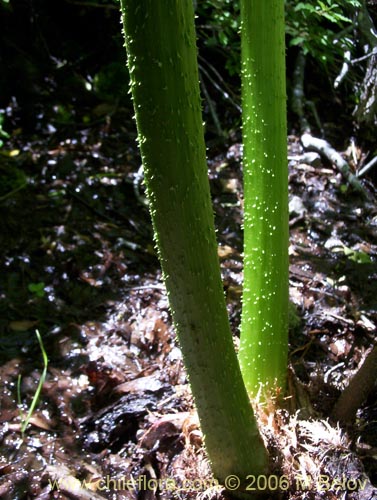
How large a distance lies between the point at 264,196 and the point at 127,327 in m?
1.09

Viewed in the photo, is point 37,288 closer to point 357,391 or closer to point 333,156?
point 357,391

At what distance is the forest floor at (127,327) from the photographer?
Result: 5.82 feet

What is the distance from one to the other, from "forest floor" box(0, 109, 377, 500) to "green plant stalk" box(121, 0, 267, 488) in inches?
11.1

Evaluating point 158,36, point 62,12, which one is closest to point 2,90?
point 62,12

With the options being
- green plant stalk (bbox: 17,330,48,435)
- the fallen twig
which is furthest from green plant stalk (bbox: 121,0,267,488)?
the fallen twig

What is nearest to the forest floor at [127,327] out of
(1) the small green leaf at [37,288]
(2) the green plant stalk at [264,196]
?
(1) the small green leaf at [37,288]

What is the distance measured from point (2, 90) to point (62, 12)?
2.38 ft

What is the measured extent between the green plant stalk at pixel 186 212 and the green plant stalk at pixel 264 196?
29cm

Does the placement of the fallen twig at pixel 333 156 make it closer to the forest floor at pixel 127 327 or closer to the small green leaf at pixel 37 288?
the forest floor at pixel 127 327

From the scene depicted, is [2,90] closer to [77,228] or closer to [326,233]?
[77,228]

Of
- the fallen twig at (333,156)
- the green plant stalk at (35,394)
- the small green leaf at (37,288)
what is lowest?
the green plant stalk at (35,394)

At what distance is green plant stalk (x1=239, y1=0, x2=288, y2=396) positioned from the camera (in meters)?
1.49

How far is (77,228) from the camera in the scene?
2885 mm

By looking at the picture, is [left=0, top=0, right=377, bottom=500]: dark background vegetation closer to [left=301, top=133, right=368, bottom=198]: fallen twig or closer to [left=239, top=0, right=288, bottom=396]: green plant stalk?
[left=301, top=133, right=368, bottom=198]: fallen twig
